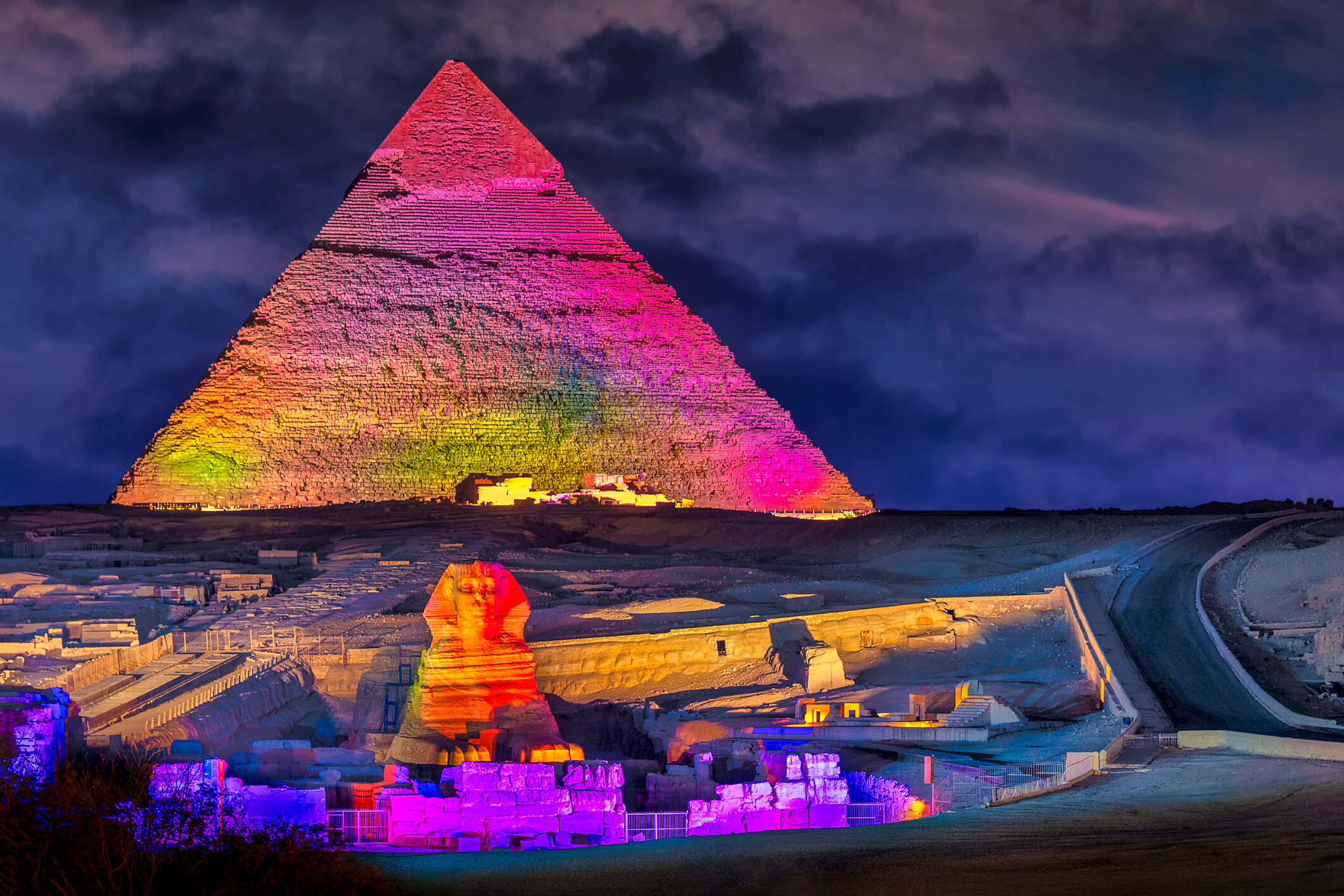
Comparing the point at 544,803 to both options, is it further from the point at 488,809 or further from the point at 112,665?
the point at 112,665

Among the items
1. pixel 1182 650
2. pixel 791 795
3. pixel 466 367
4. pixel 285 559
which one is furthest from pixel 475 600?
pixel 466 367

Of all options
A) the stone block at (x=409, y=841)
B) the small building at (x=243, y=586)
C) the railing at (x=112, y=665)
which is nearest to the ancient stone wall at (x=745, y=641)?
the railing at (x=112, y=665)

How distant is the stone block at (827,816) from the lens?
14.5 m

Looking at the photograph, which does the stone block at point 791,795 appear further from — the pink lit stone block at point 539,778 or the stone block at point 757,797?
the pink lit stone block at point 539,778

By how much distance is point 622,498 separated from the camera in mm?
63719

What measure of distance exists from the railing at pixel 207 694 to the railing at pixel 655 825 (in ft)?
20.0

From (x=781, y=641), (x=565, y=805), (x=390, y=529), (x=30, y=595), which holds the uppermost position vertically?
(x=390, y=529)

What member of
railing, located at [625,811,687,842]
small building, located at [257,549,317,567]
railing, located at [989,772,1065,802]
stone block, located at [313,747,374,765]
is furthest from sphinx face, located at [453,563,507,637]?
small building, located at [257,549,317,567]

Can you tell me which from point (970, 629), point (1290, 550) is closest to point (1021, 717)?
point (970, 629)

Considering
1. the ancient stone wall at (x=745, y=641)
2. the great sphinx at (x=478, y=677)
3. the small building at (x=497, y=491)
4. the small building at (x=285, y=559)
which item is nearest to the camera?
the great sphinx at (x=478, y=677)

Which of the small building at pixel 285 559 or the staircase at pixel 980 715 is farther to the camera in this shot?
the small building at pixel 285 559

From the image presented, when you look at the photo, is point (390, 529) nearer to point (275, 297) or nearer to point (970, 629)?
point (970, 629)

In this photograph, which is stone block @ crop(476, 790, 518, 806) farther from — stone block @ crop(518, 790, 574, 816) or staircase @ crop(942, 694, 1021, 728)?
staircase @ crop(942, 694, 1021, 728)

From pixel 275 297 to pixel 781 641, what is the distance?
67.2m
